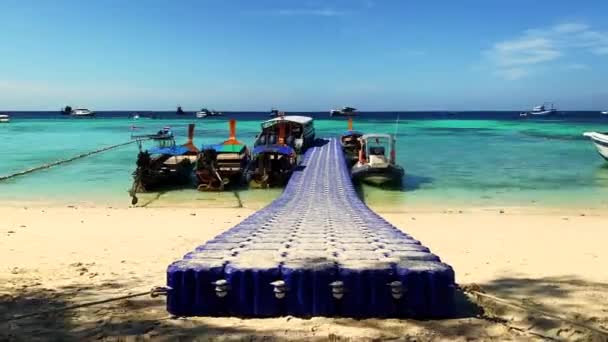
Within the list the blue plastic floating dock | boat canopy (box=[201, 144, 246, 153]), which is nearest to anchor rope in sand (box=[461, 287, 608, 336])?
the blue plastic floating dock

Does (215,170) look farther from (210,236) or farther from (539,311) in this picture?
(539,311)

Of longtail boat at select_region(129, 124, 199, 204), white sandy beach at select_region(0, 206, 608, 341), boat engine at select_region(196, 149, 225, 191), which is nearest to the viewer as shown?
white sandy beach at select_region(0, 206, 608, 341)

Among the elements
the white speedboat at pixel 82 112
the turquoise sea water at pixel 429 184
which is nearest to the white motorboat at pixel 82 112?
the white speedboat at pixel 82 112

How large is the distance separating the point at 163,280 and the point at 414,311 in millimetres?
3893

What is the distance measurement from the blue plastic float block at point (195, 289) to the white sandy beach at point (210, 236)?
6.0 inches

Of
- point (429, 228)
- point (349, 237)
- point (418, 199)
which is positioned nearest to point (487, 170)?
point (418, 199)

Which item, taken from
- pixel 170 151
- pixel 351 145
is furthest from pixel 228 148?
pixel 351 145

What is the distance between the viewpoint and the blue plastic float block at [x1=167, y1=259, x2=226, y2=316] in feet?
19.3

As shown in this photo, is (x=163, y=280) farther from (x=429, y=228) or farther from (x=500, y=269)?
(x=429, y=228)

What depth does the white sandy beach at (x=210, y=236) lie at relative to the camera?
18.4 feet

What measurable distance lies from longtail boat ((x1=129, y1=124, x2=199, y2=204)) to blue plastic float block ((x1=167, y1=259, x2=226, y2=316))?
45.8ft

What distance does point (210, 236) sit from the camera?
498 inches

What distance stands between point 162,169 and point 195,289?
17.7m

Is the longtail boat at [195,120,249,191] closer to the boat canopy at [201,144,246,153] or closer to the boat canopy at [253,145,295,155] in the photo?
the boat canopy at [201,144,246,153]
